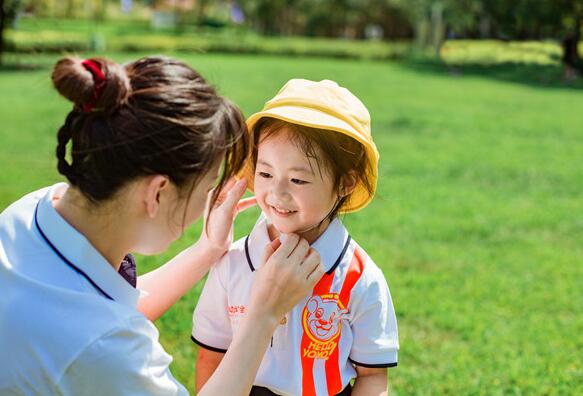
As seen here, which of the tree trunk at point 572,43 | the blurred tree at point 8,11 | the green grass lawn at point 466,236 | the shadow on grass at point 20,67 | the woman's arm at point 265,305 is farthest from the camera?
the blurred tree at point 8,11

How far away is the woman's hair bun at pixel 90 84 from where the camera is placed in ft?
4.63

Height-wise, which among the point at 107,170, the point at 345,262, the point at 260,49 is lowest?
the point at 260,49

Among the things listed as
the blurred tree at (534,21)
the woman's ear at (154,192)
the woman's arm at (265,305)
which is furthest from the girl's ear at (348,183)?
the blurred tree at (534,21)

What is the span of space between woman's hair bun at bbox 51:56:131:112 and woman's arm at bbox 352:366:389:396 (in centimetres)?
100

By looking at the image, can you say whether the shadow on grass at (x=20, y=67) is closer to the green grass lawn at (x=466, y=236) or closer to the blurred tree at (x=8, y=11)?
the blurred tree at (x=8, y=11)

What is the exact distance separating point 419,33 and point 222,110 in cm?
3464

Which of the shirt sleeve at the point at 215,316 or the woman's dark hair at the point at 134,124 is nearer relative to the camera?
the woman's dark hair at the point at 134,124

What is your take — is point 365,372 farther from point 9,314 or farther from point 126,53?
point 126,53

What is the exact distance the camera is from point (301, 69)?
2216cm

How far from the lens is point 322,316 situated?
194 centimetres

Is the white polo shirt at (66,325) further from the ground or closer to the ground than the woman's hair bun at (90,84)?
closer to the ground

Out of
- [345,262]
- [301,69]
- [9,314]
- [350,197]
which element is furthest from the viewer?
[301,69]

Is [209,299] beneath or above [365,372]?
above

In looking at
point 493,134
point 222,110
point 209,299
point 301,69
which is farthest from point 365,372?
point 301,69
